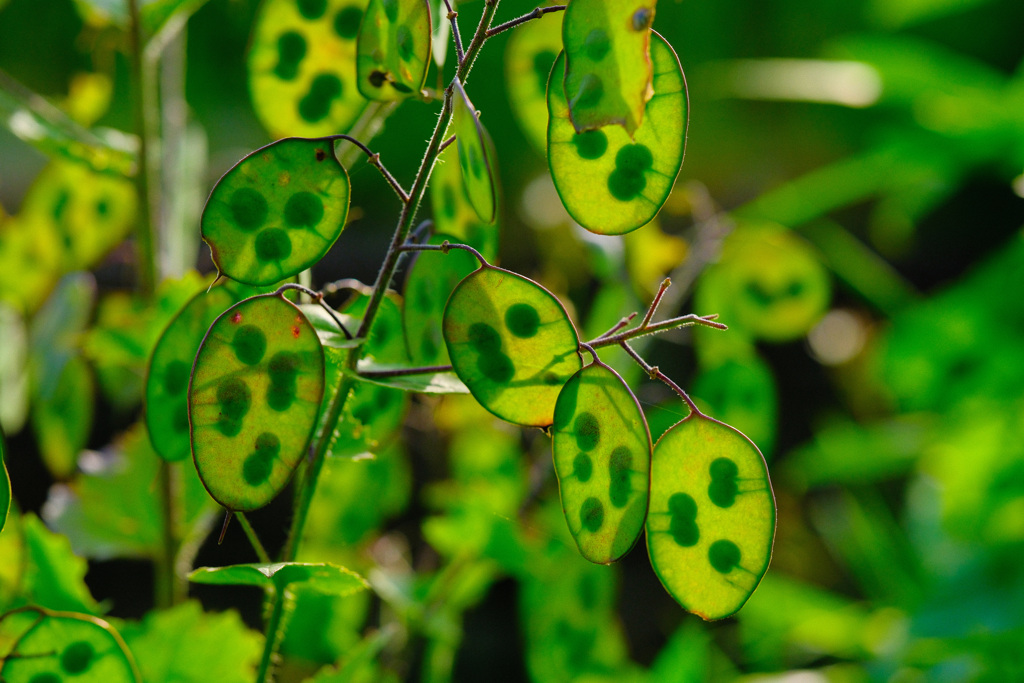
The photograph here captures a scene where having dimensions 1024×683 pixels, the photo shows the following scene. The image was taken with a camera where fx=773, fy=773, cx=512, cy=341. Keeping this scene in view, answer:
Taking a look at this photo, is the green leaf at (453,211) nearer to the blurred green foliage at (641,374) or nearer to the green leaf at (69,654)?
the blurred green foliage at (641,374)

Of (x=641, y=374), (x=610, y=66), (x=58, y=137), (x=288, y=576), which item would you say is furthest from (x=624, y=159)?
(x=641, y=374)

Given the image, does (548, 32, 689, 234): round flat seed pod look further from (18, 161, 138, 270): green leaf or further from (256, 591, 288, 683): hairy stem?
(18, 161, 138, 270): green leaf

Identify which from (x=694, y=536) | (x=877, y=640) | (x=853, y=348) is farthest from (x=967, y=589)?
(x=694, y=536)

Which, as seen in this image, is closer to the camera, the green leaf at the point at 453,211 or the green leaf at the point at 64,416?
the green leaf at the point at 453,211

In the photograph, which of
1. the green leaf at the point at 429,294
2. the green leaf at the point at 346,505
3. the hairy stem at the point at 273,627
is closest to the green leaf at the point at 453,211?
the green leaf at the point at 429,294

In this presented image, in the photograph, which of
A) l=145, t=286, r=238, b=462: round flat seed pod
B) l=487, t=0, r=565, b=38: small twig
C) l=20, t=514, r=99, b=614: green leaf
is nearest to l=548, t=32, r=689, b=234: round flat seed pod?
l=487, t=0, r=565, b=38: small twig

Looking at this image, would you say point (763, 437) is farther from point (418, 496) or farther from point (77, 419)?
point (418, 496)

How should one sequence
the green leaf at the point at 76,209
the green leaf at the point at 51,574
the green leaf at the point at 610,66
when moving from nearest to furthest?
the green leaf at the point at 610,66 < the green leaf at the point at 51,574 < the green leaf at the point at 76,209
